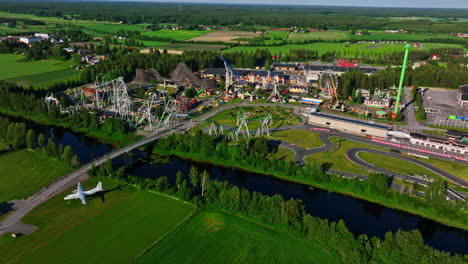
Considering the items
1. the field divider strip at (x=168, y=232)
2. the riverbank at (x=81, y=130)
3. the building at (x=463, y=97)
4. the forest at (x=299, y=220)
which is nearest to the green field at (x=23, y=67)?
the riverbank at (x=81, y=130)

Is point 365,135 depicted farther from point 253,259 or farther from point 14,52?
point 14,52

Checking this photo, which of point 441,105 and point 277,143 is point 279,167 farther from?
point 441,105

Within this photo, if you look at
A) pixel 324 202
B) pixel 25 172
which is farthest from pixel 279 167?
pixel 25 172

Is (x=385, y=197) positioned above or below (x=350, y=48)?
below

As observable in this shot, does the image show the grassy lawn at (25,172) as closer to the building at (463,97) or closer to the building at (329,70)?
the building at (329,70)

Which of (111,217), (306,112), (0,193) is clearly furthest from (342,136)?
(0,193)
